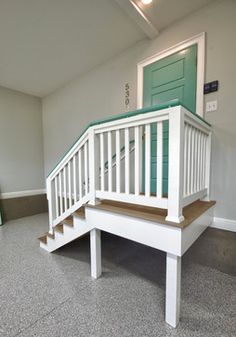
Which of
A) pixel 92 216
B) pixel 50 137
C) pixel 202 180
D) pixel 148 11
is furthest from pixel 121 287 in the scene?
pixel 50 137

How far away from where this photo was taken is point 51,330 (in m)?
1.22

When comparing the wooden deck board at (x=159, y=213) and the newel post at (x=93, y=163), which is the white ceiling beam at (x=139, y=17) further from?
the wooden deck board at (x=159, y=213)

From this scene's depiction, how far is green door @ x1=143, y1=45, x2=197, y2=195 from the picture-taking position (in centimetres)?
214

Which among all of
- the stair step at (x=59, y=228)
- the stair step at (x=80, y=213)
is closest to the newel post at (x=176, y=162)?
the stair step at (x=80, y=213)

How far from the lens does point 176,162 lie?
1.14m

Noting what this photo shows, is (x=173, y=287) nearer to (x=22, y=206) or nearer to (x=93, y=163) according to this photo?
(x=93, y=163)

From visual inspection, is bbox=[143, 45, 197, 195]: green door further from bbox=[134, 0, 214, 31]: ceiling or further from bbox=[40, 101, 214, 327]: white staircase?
bbox=[40, 101, 214, 327]: white staircase

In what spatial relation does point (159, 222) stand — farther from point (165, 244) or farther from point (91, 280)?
point (91, 280)

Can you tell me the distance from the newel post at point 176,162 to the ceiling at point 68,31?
177 cm

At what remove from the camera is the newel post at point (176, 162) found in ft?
3.71

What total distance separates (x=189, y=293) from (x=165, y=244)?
0.71 m

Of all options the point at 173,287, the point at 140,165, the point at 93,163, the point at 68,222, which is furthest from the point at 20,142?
the point at 173,287

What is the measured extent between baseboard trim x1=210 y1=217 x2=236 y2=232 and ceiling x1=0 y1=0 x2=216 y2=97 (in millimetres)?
2534

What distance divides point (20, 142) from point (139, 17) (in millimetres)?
3586
